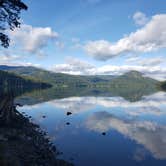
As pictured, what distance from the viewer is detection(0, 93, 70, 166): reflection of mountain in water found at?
2417 centimetres

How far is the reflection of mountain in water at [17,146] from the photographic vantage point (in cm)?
2417

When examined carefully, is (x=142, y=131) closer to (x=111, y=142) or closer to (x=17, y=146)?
(x=111, y=142)

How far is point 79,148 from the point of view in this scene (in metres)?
39.6

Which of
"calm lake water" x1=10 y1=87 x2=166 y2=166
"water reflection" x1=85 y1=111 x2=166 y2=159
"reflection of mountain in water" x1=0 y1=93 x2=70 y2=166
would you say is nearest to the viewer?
"reflection of mountain in water" x1=0 y1=93 x2=70 y2=166

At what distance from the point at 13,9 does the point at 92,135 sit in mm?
28623

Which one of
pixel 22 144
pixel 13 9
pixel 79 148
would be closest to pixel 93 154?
pixel 79 148

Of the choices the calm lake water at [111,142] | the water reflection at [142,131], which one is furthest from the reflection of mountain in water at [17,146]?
the water reflection at [142,131]

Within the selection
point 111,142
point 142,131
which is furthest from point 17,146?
point 142,131

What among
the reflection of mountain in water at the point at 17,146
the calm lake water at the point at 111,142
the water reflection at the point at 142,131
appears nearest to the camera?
the reflection of mountain in water at the point at 17,146

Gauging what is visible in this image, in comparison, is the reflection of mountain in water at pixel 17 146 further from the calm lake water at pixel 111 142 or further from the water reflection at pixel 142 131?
the water reflection at pixel 142 131

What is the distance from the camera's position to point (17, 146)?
30.9 metres

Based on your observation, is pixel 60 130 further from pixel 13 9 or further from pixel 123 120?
pixel 13 9

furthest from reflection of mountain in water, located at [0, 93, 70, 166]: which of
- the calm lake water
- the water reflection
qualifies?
the water reflection

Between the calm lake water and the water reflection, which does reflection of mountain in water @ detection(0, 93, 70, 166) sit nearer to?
the calm lake water
